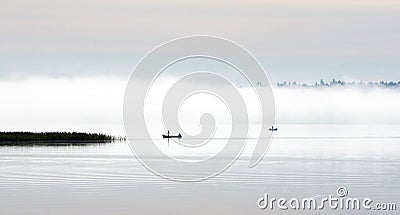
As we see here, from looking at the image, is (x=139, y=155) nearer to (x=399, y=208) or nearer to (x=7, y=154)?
(x=7, y=154)

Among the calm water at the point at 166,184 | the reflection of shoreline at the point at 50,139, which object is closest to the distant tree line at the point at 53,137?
the reflection of shoreline at the point at 50,139

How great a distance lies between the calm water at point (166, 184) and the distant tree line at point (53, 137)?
18.5 m

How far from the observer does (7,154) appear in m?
50.8

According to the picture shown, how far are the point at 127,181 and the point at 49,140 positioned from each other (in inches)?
1362

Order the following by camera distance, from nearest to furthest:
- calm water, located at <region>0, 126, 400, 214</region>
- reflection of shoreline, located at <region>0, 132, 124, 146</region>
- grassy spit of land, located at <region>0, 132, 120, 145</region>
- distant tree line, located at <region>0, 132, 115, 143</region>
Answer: calm water, located at <region>0, 126, 400, 214</region>, reflection of shoreline, located at <region>0, 132, 124, 146</region>, grassy spit of land, located at <region>0, 132, 120, 145</region>, distant tree line, located at <region>0, 132, 115, 143</region>

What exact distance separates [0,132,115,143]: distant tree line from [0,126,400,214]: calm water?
18453 millimetres

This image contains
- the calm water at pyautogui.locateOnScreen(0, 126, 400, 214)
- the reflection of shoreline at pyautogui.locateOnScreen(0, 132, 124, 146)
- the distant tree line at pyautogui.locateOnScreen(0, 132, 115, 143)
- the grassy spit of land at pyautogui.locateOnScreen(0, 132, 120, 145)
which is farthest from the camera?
the distant tree line at pyautogui.locateOnScreen(0, 132, 115, 143)

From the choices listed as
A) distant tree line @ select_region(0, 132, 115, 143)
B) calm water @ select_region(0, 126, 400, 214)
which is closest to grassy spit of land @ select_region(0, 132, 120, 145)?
distant tree line @ select_region(0, 132, 115, 143)

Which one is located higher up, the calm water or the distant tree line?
the distant tree line

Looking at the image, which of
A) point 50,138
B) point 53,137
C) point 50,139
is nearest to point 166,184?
point 50,139

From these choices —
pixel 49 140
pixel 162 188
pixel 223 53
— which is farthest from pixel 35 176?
pixel 49 140

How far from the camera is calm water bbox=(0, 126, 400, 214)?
27406mm

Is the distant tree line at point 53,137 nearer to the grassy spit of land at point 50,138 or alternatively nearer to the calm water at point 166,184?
the grassy spit of land at point 50,138

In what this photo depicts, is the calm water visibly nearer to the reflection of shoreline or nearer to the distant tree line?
the reflection of shoreline
